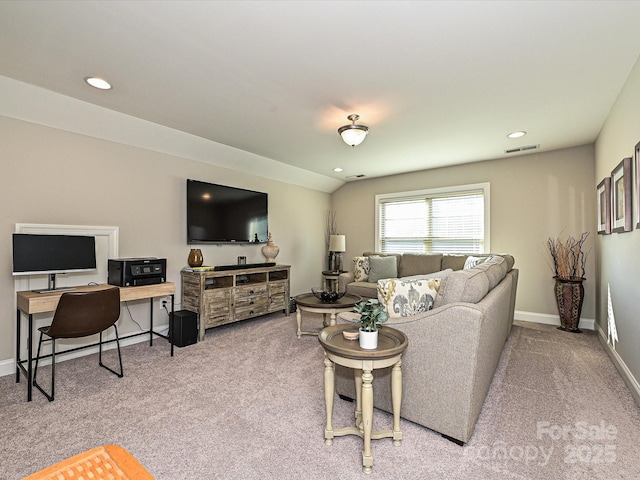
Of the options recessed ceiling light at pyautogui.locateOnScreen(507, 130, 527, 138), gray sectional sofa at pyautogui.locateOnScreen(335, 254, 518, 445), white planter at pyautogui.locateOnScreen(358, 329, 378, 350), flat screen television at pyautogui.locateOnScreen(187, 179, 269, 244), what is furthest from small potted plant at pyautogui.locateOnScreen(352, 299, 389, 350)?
recessed ceiling light at pyautogui.locateOnScreen(507, 130, 527, 138)

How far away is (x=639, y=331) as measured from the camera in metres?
2.28

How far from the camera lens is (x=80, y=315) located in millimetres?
2412

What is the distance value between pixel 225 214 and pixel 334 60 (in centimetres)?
280

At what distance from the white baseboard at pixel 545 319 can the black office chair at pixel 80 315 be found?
512cm

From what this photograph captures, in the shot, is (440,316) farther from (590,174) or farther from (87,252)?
(590,174)

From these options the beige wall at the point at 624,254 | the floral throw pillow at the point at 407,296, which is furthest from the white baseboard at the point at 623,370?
the floral throw pillow at the point at 407,296

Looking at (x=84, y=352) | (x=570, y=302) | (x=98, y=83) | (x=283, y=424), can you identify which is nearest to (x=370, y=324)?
(x=283, y=424)

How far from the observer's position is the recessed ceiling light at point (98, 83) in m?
2.48

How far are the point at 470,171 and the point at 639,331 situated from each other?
330 cm

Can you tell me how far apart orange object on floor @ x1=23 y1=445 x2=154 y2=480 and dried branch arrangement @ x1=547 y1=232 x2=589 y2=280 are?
4838mm

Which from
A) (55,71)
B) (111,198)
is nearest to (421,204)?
(111,198)

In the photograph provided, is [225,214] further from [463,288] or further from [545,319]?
[545,319]

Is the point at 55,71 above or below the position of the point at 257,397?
above

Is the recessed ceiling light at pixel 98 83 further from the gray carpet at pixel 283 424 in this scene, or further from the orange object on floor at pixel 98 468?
the orange object on floor at pixel 98 468
